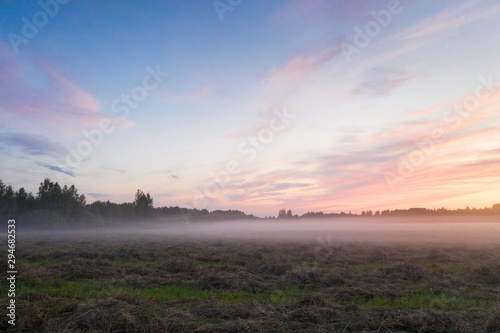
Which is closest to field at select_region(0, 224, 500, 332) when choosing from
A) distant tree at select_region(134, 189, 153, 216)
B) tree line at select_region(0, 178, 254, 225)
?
tree line at select_region(0, 178, 254, 225)

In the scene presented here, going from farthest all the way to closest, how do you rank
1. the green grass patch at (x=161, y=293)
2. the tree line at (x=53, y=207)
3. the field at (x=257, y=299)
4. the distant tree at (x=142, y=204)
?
the distant tree at (x=142, y=204)
the tree line at (x=53, y=207)
the green grass patch at (x=161, y=293)
the field at (x=257, y=299)

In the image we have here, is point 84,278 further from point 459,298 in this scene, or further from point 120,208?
point 120,208

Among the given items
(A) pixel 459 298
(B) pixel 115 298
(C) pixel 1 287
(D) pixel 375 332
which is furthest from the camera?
(C) pixel 1 287

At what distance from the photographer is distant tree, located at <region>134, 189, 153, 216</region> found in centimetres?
14562

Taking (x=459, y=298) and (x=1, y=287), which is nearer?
(x=459, y=298)

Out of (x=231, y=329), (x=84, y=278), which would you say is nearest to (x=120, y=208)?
(x=84, y=278)

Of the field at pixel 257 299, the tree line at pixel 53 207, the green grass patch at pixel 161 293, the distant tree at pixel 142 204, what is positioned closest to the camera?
the field at pixel 257 299

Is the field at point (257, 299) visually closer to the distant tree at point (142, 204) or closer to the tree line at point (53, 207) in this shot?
the tree line at point (53, 207)

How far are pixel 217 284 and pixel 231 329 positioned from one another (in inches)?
203

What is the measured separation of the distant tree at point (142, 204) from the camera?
146 meters

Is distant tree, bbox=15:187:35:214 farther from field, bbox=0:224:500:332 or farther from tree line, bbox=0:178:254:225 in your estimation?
field, bbox=0:224:500:332

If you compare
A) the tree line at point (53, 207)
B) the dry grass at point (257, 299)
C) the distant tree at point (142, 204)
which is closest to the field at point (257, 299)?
the dry grass at point (257, 299)

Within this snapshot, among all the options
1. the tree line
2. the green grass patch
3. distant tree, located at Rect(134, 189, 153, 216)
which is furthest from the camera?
distant tree, located at Rect(134, 189, 153, 216)

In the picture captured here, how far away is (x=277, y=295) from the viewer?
33.1 ft
